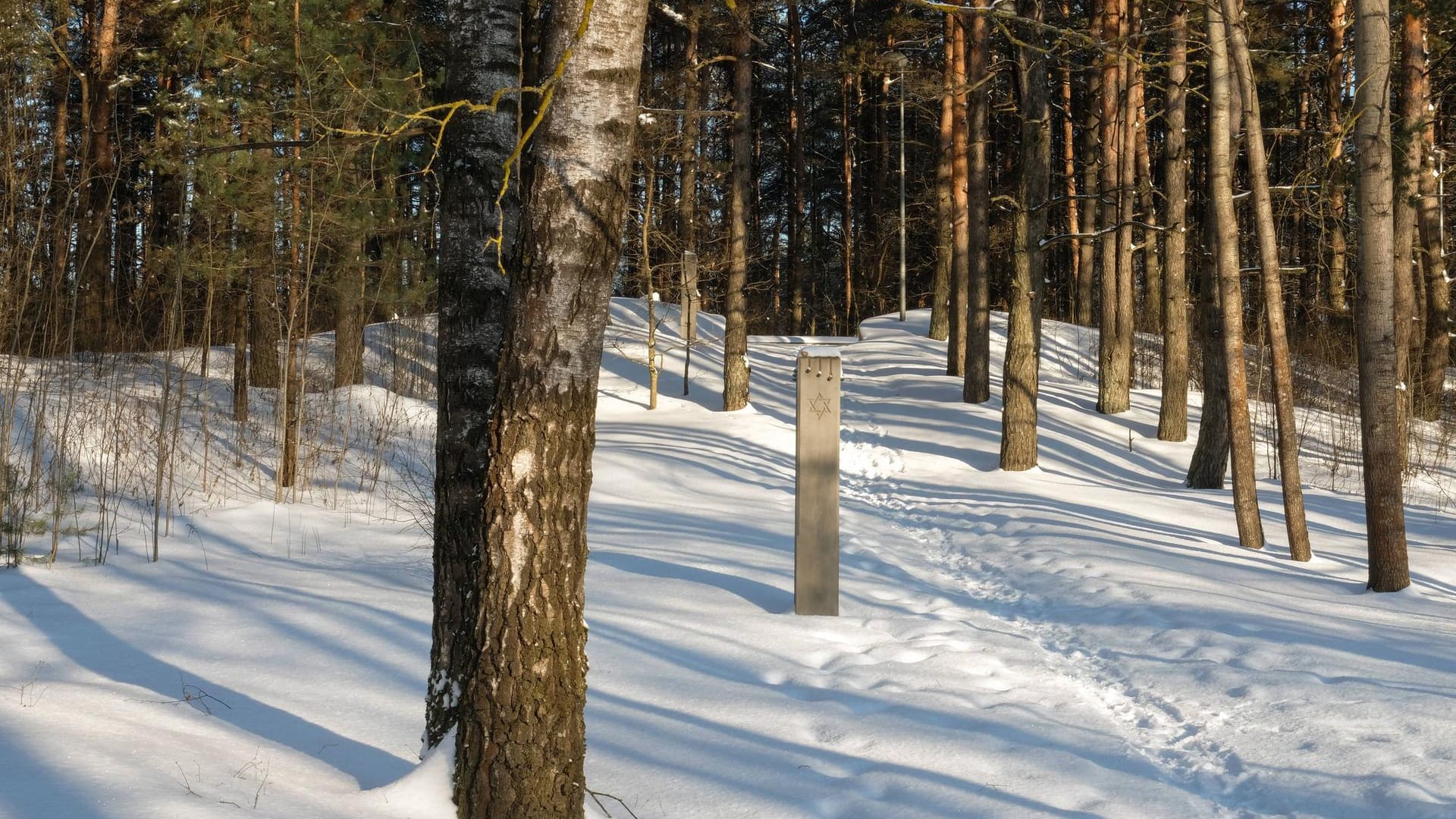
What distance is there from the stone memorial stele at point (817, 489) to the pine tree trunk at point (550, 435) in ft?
10.4

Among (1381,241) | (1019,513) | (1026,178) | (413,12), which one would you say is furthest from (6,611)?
(413,12)

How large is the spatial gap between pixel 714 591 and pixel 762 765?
263 centimetres

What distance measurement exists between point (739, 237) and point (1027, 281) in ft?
15.1

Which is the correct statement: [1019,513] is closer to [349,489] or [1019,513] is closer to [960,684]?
[960,684]

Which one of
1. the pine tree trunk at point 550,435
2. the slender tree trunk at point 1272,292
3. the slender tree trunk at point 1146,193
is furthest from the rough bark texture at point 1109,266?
the pine tree trunk at point 550,435

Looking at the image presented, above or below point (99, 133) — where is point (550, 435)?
below

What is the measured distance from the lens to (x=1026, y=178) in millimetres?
12148

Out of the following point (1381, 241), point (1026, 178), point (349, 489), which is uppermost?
point (1026, 178)

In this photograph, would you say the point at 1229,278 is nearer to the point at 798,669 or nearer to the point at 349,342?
the point at 798,669

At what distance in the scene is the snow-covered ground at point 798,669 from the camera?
3.54m

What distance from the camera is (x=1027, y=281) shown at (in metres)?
11.9

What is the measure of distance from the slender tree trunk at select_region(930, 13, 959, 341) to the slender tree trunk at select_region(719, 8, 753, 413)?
15.5 ft

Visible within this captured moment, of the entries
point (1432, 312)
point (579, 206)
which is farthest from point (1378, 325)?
point (1432, 312)

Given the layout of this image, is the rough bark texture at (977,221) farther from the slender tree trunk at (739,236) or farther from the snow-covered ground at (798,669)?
the snow-covered ground at (798,669)
